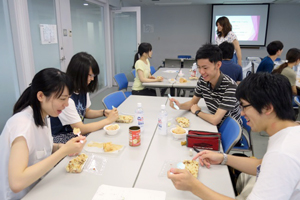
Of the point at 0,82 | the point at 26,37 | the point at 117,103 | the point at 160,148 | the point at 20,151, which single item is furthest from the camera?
the point at 26,37

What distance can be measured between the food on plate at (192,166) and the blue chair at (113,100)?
4.26 feet

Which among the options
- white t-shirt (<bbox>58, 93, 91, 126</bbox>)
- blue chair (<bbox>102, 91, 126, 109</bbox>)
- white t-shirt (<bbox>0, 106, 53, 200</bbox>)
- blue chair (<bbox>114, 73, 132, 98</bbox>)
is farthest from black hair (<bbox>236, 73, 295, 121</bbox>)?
blue chair (<bbox>114, 73, 132, 98</bbox>)

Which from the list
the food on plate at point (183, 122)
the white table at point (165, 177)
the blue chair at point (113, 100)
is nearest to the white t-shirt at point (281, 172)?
the white table at point (165, 177)

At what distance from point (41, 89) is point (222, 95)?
1481 mm

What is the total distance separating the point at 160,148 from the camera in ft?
5.08

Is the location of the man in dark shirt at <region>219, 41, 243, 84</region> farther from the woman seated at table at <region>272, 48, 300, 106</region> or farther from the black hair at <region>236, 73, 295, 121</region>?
the black hair at <region>236, 73, 295, 121</region>

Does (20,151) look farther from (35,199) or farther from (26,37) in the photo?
(26,37)

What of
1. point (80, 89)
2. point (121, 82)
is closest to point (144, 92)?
point (121, 82)

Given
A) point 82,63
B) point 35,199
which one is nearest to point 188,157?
point 35,199

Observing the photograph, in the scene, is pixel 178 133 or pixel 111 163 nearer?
pixel 111 163

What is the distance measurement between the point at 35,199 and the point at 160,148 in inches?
31.1

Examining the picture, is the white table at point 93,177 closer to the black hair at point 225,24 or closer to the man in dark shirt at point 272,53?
the black hair at point 225,24

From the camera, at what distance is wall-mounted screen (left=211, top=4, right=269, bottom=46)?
7777 millimetres

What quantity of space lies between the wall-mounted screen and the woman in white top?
25.3 feet
